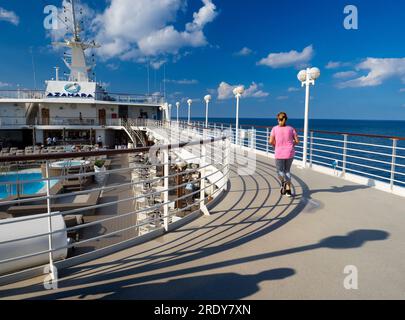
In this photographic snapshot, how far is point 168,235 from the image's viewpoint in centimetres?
350

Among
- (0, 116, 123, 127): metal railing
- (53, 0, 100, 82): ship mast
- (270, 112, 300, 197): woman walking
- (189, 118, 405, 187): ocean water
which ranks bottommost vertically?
(189, 118, 405, 187): ocean water

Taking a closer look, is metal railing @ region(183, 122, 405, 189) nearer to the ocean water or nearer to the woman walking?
the ocean water

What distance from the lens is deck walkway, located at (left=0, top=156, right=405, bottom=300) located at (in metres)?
2.27

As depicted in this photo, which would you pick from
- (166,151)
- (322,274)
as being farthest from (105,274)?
(322,274)

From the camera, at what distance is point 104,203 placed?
486 cm

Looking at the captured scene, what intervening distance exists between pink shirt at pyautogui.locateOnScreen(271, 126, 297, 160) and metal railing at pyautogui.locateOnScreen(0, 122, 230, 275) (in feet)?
3.17

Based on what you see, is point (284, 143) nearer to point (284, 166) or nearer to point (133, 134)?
point (284, 166)

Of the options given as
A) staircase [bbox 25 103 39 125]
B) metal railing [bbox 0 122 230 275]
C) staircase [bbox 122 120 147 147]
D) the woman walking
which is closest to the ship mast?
staircase [bbox 25 103 39 125]

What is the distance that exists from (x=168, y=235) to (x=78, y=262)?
1.04 meters

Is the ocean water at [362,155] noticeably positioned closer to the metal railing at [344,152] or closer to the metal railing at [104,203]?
the metal railing at [344,152]

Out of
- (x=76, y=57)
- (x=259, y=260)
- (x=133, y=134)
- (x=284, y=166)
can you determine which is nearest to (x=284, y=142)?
(x=284, y=166)

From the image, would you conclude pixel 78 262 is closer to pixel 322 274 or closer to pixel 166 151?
pixel 166 151

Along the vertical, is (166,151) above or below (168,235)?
above
